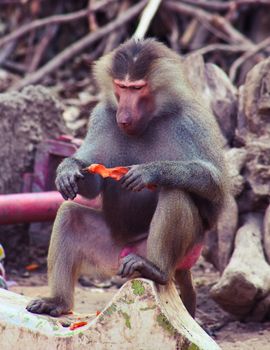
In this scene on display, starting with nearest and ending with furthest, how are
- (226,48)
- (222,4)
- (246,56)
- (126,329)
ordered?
(126,329) → (246,56) → (226,48) → (222,4)

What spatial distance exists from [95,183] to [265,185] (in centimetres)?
134

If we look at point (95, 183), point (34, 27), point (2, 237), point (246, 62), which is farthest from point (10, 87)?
point (95, 183)

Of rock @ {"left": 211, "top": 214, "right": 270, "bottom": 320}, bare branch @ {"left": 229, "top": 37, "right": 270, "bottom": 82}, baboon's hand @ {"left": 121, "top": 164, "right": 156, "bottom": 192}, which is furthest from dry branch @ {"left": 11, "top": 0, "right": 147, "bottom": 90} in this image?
baboon's hand @ {"left": 121, "top": 164, "right": 156, "bottom": 192}

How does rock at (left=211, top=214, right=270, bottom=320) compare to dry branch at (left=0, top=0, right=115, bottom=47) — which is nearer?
rock at (left=211, top=214, right=270, bottom=320)

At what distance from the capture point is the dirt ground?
5.12m

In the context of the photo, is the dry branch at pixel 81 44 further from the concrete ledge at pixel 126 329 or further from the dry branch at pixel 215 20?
the concrete ledge at pixel 126 329

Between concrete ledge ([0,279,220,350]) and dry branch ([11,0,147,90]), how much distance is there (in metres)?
5.66

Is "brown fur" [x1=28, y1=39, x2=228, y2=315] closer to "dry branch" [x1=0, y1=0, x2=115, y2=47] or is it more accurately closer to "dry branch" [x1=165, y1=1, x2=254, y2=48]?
"dry branch" [x1=165, y1=1, x2=254, y2=48]

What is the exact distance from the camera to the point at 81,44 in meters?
9.75

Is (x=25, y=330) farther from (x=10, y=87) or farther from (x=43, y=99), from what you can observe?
(x=10, y=87)

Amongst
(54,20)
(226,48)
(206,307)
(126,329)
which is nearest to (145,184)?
(126,329)

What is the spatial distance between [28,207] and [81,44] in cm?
426

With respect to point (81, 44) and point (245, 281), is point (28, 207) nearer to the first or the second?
point (245, 281)

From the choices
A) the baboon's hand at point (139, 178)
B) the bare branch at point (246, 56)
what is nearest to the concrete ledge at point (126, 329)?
the baboon's hand at point (139, 178)
